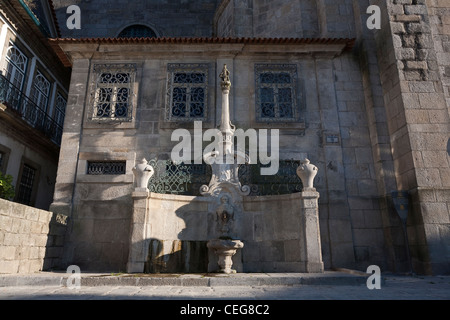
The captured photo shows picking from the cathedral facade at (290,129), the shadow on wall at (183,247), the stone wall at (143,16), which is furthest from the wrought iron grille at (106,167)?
the stone wall at (143,16)

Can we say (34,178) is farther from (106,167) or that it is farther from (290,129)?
(290,129)

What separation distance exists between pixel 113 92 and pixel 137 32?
7.25 metres

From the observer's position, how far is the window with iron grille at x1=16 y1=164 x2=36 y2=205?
10531 millimetres

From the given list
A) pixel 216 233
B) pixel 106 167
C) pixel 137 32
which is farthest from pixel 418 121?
pixel 137 32

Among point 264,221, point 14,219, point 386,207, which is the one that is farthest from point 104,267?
point 386,207

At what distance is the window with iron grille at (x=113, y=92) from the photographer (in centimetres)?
897

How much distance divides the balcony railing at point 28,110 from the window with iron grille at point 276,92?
7701 millimetres

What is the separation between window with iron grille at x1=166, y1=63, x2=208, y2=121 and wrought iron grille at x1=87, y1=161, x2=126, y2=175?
189 centimetres

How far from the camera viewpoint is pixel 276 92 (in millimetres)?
9320

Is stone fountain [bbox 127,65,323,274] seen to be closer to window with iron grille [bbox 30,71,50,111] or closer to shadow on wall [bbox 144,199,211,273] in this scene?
shadow on wall [bbox 144,199,211,273]

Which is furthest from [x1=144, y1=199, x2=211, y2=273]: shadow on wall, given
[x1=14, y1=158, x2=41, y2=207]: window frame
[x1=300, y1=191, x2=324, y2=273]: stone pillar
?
[x1=14, y1=158, x2=41, y2=207]: window frame

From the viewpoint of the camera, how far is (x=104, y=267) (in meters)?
7.47

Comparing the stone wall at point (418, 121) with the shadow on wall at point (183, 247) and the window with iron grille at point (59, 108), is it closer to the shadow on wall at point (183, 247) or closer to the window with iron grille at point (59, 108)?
the shadow on wall at point (183, 247)
